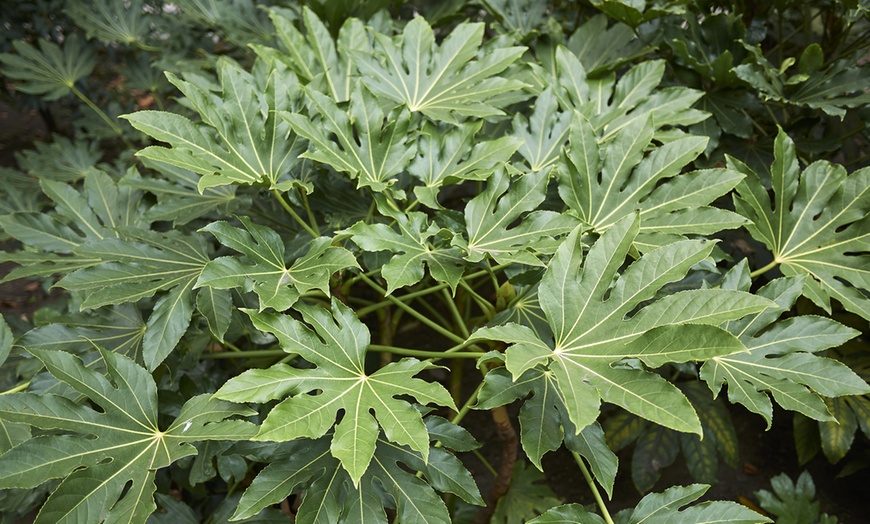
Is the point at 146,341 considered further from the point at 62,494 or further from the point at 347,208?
the point at 347,208

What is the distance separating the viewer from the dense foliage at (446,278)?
1.11 meters

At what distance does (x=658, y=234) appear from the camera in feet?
4.45

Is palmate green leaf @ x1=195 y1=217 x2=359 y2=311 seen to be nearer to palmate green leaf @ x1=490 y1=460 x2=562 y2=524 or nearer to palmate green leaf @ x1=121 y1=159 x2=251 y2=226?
palmate green leaf @ x1=121 y1=159 x2=251 y2=226

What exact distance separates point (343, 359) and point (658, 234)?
0.69 meters

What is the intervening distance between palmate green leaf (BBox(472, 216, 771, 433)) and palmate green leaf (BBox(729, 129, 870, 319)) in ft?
1.66

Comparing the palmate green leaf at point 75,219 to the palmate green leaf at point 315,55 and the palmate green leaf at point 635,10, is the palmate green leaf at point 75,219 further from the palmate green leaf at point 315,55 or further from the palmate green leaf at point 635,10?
the palmate green leaf at point 635,10

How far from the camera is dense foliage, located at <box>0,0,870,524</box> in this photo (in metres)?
1.11

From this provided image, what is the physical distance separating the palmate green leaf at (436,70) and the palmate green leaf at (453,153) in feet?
0.63

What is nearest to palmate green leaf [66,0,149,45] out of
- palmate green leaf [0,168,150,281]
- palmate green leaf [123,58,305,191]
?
palmate green leaf [0,168,150,281]

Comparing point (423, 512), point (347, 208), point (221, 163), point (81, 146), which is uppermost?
point (221, 163)

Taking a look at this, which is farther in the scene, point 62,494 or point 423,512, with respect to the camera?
point 423,512

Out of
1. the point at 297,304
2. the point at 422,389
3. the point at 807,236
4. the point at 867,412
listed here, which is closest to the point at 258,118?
the point at 297,304

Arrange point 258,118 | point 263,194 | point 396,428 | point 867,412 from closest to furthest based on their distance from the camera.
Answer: point 396,428, point 258,118, point 263,194, point 867,412

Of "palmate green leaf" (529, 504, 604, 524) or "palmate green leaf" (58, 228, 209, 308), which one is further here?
"palmate green leaf" (58, 228, 209, 308)
